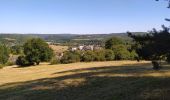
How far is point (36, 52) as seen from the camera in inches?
3538

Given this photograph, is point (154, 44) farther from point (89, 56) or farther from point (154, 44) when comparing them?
point (89, 56)

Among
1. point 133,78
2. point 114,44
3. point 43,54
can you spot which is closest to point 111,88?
point 133,78

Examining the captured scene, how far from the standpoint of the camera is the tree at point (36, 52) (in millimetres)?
89938

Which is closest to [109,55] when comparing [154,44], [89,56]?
[89,56]

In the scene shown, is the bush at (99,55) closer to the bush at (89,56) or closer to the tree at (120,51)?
the bush at (89,56)

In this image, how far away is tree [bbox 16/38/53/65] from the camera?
89938 mm

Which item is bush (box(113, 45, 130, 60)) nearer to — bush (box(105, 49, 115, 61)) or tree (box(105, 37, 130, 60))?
tree (box(105, 37, 130, 60))

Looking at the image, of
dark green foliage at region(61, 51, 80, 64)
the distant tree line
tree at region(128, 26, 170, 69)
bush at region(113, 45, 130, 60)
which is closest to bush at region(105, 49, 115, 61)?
the distant tree line

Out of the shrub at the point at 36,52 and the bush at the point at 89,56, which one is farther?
the shrub at the point at 36,52

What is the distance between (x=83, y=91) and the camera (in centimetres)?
2252

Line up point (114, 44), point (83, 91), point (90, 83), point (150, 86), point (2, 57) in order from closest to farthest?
point (150, 86), point (83, 91), point (90, 83), point (114, 44), point (2, 57)

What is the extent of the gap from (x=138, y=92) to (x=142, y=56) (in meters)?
2.15

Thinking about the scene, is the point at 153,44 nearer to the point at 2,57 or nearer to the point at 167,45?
the point at 167,45

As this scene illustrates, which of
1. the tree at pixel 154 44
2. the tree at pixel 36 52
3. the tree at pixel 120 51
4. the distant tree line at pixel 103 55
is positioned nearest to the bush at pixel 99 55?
the distant tree line at pixel 103 55
